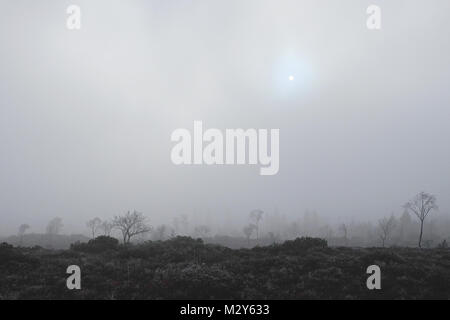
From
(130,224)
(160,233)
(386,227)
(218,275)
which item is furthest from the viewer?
(160,233)

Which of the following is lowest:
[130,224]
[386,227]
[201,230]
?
[201,230]

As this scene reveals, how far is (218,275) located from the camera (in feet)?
84.2

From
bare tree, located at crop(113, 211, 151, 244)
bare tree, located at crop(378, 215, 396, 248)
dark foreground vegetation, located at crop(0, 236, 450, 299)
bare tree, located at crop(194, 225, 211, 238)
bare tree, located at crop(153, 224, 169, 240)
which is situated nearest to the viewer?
dark foreground vegetation, located at crop(0, 236, 450, 299)

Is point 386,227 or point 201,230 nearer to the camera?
point 386,227

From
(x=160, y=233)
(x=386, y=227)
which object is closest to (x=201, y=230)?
(x=160, y=233)

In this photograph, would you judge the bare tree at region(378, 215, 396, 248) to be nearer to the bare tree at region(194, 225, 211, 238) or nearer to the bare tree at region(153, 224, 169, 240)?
the bare tree at region(194, 225, 211, 238)

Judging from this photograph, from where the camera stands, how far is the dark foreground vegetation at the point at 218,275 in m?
22.6

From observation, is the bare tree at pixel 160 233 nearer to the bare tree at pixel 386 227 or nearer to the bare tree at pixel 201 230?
the bare tree at pixel 201 230

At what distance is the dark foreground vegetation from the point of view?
74.1ft

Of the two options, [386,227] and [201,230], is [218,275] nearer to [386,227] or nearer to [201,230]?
[386,227]

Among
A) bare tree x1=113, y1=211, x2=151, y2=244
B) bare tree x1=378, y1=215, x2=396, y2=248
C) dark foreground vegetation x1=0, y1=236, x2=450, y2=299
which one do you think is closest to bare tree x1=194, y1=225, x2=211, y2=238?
bare tree x1=113, y1=211, x2=151, y2=244
